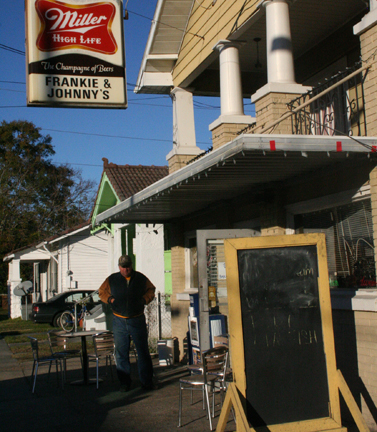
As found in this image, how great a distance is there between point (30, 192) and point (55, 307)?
20.6 meters

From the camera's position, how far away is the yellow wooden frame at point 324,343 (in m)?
4.78

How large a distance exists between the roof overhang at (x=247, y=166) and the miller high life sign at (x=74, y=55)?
1.46 meters

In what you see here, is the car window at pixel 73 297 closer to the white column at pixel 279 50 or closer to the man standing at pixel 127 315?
the man standing at pixel 127 315

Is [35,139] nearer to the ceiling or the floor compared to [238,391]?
nearer to the ceiling

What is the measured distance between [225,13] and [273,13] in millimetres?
1539

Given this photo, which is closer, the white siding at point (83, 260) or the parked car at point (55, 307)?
the parked car at point (55, 307)

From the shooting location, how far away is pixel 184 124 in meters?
10.9

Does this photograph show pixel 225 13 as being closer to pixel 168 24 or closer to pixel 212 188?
pixel 168 24

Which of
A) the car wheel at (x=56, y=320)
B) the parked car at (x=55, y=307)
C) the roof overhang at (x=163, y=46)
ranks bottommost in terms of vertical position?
the car wheel at (x=56, y=320)

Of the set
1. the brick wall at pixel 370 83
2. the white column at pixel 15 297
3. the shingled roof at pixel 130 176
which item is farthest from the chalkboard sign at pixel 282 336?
the white column at pixel 15 297

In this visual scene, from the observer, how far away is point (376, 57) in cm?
594

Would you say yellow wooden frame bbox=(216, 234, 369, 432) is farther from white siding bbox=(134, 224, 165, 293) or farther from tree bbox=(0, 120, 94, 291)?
tree bbox=(0, 120, 94, 291)

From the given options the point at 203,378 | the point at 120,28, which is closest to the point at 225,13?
the point at 120,28

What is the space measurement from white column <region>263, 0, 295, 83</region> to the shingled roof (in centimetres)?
885
